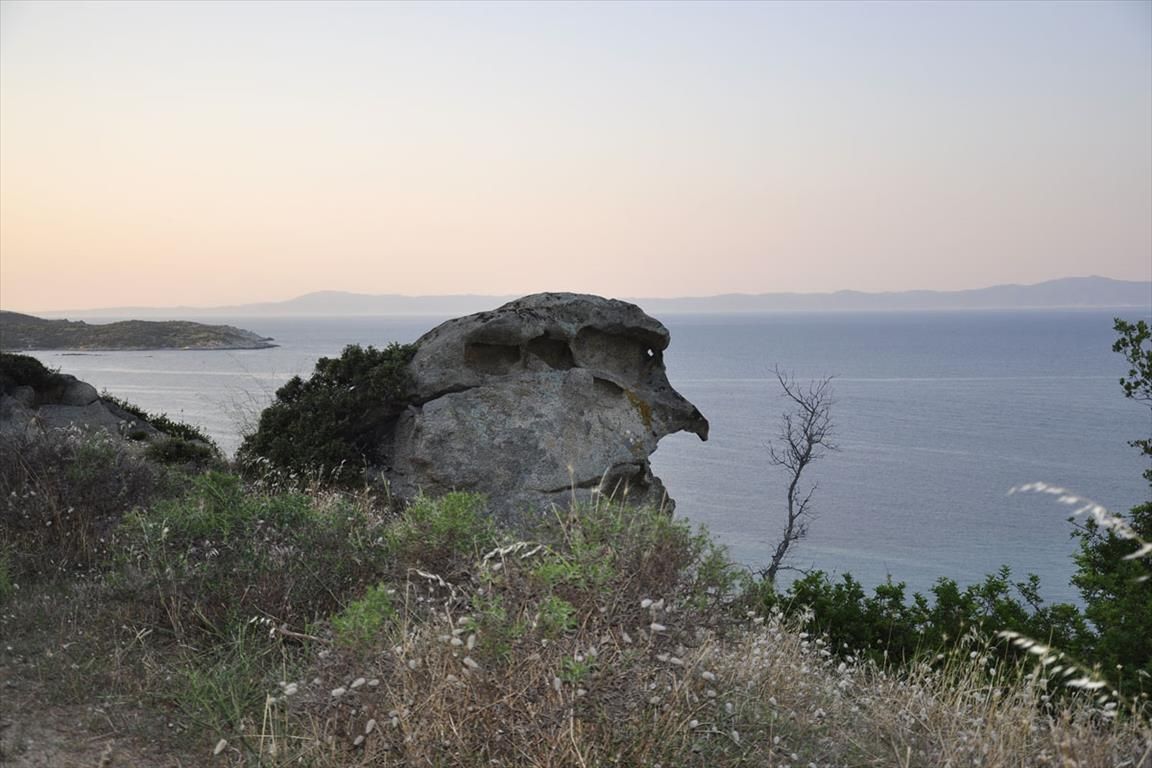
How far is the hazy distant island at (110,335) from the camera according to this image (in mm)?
59406

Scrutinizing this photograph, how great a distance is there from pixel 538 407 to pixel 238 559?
7.01 meters

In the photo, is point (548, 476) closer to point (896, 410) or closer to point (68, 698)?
point (68, 698)

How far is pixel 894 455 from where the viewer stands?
2360 inches

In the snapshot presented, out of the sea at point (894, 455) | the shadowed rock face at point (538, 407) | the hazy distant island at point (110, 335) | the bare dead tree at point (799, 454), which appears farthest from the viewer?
the hazy distant island at point (110, 335)

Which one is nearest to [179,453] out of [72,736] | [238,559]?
[238,559]

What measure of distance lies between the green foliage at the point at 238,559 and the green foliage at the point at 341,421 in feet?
19.1

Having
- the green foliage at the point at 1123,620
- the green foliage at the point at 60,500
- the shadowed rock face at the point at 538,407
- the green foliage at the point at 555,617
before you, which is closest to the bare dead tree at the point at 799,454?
the shadowed rock face at the point at 538,407

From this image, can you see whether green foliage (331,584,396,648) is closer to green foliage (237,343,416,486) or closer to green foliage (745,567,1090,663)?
green foliage (745,567,1090,663)

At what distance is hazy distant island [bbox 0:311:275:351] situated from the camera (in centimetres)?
5941

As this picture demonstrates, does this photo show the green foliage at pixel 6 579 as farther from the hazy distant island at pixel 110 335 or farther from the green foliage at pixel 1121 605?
the hazy distant island at pixel 110 335

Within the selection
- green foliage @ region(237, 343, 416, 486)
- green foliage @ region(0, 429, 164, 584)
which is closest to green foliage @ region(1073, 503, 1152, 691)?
green foliage @ region(0, 429, 164, 584)

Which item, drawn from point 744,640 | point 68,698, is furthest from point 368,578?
point 744,640

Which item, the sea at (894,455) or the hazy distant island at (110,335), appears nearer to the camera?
the sea at (894,455)

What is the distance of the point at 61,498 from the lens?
7895 millimetres
